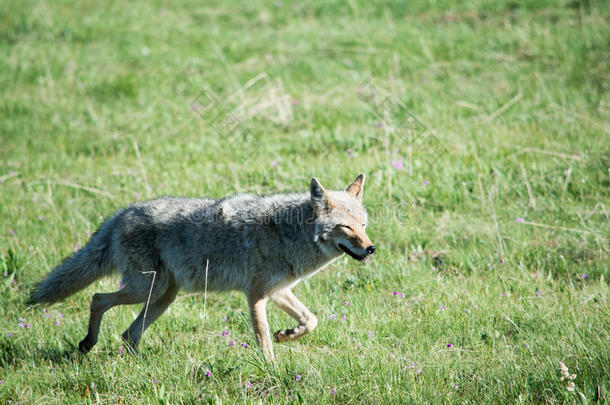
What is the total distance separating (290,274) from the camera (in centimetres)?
526

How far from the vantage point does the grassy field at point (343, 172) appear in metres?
4.54

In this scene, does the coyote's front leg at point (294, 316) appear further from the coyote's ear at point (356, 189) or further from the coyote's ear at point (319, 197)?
the coyote's ear at point (356, 189)

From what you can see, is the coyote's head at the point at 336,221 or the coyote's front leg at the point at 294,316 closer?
the coyote's head at the point at 336,221

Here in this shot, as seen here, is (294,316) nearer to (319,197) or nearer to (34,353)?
(319,197)

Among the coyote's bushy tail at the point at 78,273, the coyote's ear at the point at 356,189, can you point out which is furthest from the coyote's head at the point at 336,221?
the coyote's bushy tail at the point at 78,273

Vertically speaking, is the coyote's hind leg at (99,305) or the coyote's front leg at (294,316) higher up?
the coyote's hind leg at (99,305)

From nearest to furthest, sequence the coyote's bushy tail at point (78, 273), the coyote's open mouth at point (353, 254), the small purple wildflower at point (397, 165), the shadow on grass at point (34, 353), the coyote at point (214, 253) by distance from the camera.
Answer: the coyote's open mouth at point (353, 254)
the shadow on grass at point (34, 353)
the coyote at point (214, 253)
the coyote's bushy tail at point (78, 273)
the small purple wildflower at point (397, 165)

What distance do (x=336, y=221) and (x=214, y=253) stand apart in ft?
3.87

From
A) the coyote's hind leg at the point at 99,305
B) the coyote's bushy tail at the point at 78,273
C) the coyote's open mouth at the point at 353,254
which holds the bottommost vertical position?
the coyote's hind leg at the point at 99,305

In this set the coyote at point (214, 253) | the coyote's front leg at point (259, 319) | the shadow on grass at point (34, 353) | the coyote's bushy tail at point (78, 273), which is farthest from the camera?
the coyote's bushy tail at point (78, 273)

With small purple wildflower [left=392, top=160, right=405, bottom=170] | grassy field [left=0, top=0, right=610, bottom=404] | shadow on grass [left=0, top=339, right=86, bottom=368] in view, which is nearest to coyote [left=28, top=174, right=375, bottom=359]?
shadow on grass [left=0, top=339, right=86, bottom=368]

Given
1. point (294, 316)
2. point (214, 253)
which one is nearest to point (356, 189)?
point (294, 316)

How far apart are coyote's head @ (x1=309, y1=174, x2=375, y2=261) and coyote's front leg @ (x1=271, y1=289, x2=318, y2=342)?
22.3 inches

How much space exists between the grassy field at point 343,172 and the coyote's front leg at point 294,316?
138 mm
